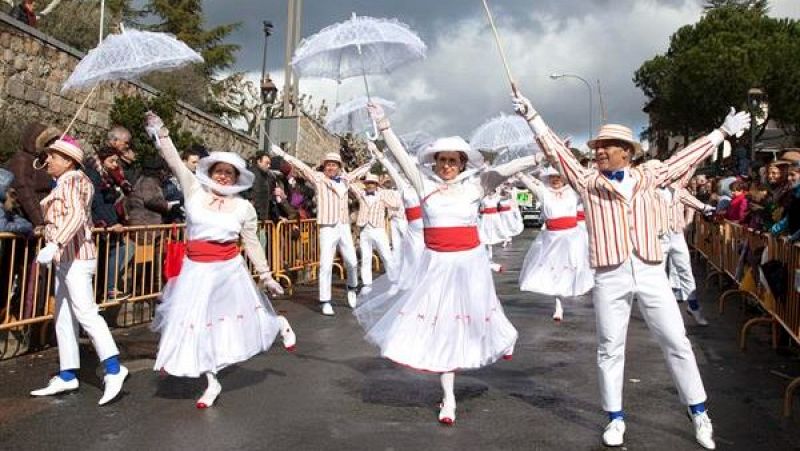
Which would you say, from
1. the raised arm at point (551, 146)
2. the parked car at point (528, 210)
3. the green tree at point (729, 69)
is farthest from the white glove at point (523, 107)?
the green tree at point (729, 69)

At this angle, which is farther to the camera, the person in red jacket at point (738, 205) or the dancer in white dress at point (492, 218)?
the dancer in white dress at point (492, 218)

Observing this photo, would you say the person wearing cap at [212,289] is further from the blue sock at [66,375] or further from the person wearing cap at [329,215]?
the person wearing cap at [329,215]

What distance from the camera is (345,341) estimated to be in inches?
340

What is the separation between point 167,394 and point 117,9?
110ft

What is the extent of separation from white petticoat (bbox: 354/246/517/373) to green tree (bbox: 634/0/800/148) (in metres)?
40.2

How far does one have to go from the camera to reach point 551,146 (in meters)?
5.17

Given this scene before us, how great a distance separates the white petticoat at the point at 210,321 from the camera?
18.8 feet

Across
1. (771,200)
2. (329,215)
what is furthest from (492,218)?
(771,200)

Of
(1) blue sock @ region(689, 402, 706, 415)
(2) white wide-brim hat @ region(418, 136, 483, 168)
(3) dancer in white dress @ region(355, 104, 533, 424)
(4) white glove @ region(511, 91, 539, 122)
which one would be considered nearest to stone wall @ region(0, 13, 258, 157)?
(2) white wide-brim hat @ region(418, 136, 483, 168)

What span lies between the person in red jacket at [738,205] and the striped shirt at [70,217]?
32.1 feet

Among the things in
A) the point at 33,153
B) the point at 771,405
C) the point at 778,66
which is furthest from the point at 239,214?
the point at 778,66

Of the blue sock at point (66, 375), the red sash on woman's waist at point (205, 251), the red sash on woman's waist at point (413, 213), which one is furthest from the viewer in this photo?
the red sash on woman's waist at point (413, 213)

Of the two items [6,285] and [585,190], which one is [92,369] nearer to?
[6,285]

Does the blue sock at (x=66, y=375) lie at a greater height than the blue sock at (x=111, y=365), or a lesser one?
lesser
